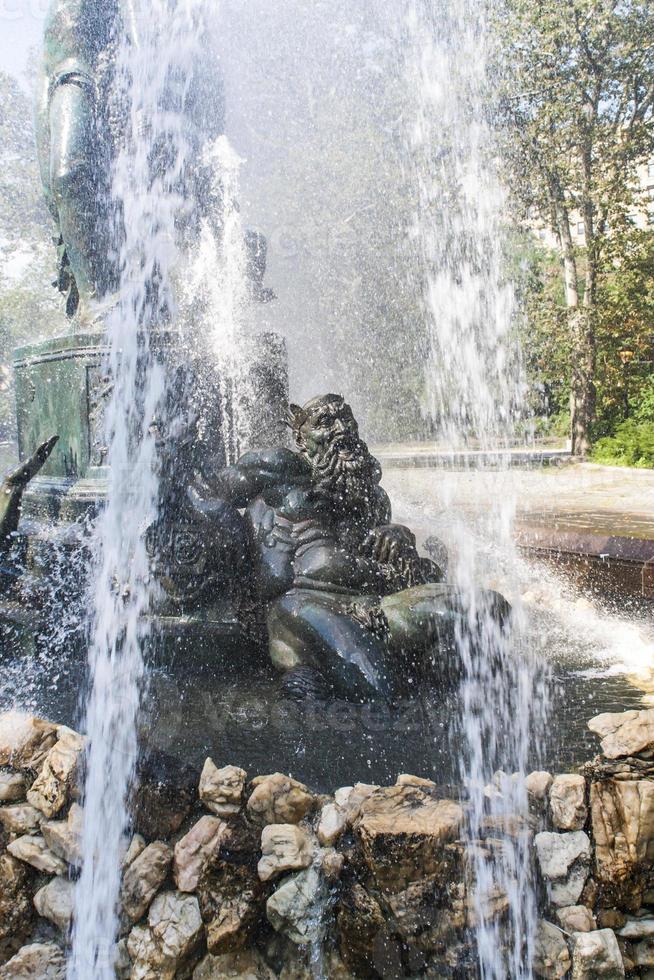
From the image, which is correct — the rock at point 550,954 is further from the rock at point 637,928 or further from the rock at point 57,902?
the rock at point 57,902

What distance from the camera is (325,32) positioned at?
17984mm

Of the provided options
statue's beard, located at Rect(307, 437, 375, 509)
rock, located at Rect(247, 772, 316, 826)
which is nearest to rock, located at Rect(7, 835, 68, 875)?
rock, located at Rect(247, 772, 316, 826)

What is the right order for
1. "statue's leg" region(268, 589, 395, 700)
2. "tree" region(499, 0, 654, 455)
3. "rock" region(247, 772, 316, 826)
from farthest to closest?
"tree" region(499, 0, 654, 455) < "statue's leg" region(268, 589, 395, 700) < "rock" region(247, 772, 316, 826)

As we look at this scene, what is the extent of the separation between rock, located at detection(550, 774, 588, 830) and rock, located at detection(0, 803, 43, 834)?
1.43 meters

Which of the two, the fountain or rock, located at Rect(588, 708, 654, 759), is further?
rock, located at Rect(588, 708, 654, 759)

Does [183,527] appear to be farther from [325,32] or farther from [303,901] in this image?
[325,32]

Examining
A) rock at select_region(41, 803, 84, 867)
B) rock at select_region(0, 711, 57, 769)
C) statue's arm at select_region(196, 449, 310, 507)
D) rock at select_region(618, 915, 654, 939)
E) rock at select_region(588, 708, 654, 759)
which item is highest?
statue's arm at select_region(196, 449, 310, 507)

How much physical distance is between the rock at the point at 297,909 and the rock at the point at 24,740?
2.77 feet

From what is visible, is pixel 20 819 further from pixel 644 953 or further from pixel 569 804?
pixel 644 953

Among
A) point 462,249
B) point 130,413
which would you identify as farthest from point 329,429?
point 462,249

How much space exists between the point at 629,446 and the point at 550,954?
14562 millimetres

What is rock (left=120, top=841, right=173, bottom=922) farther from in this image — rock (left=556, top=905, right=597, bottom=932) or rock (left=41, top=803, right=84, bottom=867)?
rock (left=556, top=905, right=597, bottom=932)

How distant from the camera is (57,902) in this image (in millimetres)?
2061

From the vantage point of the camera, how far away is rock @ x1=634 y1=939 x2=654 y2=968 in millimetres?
1886
